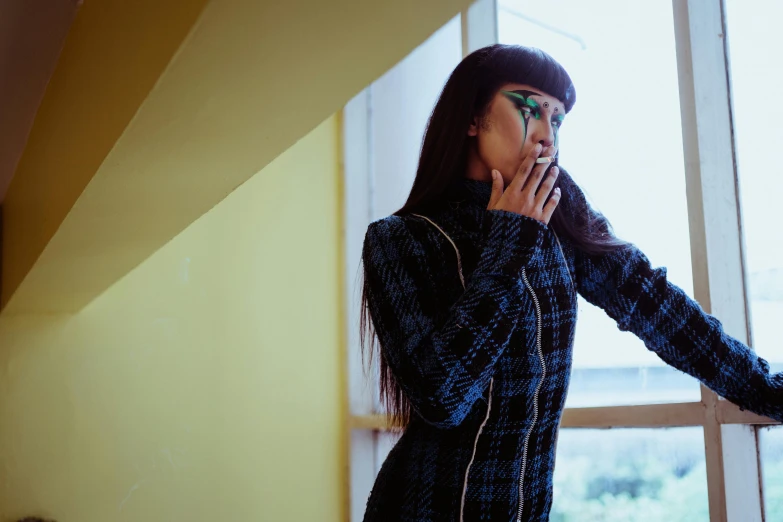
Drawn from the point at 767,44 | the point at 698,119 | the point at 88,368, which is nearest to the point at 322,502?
the point at 88,368

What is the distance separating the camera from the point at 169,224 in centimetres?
141

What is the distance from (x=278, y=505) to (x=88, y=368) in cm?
83

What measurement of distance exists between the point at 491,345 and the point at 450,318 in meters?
0.07

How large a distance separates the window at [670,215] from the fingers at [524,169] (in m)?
0.30

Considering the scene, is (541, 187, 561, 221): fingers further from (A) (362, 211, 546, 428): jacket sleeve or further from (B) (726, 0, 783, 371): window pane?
(B) (726, 0, 783, 371): window pane

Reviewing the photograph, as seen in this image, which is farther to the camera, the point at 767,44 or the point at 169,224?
the point at 767,44

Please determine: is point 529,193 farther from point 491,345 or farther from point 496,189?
point 491,345

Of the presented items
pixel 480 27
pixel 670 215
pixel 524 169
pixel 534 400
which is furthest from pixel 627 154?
pixel 534 400

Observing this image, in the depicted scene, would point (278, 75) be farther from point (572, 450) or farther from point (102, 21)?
point (572, 450)

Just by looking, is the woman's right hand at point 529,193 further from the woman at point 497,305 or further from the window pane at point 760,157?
the window pane at point 760,157

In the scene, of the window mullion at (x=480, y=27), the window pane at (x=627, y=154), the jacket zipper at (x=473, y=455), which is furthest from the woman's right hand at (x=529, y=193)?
the window mullion at (x=480, y=27)

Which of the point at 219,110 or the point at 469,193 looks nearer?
the point at 219,110

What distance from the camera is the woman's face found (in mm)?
1211

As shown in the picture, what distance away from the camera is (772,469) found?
1628 mm
